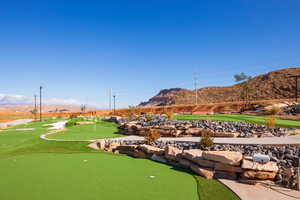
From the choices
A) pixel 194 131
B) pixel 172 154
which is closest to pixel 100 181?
pixel 172 154

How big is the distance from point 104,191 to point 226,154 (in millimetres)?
3366

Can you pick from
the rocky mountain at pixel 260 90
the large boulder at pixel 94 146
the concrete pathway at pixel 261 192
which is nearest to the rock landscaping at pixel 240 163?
the concrete pathway at pixel 261 192

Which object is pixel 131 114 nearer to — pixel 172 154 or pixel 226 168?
pixel 172 154

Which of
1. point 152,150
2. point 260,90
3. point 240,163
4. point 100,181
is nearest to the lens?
point 100,181

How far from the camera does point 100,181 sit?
4.34 meters

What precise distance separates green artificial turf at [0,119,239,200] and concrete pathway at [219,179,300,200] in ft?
0.74

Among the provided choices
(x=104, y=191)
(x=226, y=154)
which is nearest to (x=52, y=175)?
(x=104, y=191)

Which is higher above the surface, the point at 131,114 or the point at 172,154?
the point at 131,114

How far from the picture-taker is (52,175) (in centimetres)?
473

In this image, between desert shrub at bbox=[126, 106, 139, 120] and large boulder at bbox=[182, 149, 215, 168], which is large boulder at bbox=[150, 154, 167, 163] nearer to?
large boulder at bbox=[182, 149, 215, 168]

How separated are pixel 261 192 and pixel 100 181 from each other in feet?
12.3

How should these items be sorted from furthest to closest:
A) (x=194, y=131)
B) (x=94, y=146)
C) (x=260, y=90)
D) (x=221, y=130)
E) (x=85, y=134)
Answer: (x=260, y=90), (x=85, y=134), (x=194, y=131), (x=221, y=130), (x=94, y=146)

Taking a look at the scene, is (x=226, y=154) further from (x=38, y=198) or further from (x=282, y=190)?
(x=38, y=198)

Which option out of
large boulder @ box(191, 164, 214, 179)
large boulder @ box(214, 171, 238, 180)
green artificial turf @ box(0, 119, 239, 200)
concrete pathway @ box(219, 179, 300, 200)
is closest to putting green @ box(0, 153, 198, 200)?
green artificial turf @ box(0, 119, 239, 200)
